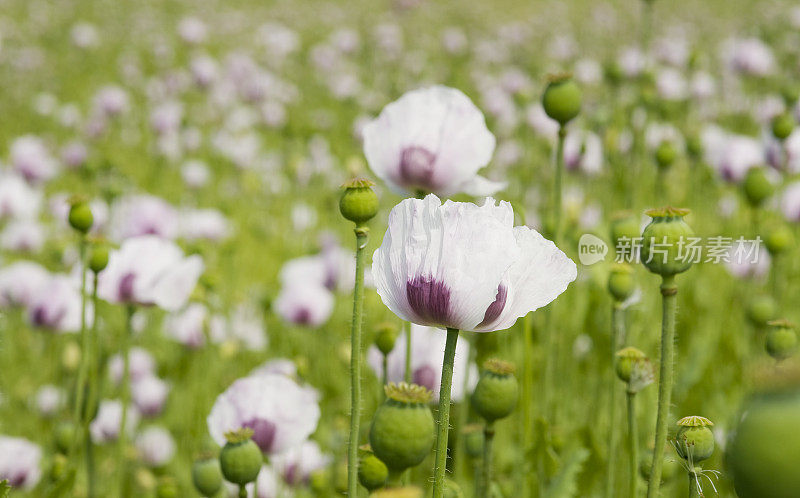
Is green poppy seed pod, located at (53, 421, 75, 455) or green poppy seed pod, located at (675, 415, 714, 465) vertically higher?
green poppy seed pod, located at (675, 415, 714, 465)

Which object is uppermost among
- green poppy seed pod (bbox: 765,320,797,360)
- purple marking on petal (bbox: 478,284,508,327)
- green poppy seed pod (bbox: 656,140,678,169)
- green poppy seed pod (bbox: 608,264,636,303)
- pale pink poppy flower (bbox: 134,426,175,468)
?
green poppy seed pod (bbox: 656,140,678,169)

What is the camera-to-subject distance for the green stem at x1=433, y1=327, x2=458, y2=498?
79 cm

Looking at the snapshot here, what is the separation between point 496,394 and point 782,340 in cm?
51

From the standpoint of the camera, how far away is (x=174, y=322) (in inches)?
96.7

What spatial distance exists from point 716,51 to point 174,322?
551 cm

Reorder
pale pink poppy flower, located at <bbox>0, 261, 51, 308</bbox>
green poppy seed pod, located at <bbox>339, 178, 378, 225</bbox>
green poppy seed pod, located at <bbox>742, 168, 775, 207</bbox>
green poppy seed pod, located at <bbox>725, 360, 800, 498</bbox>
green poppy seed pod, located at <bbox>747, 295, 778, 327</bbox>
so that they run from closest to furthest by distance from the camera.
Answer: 1. green poppy seed pod, located at <bbox>725, 360, 800, 498</bbox>
2. green poppy seed pod, located at <bbox>339, 178, 378, 225</bbox>
3. green poppy seed pod, located at <bbox>747, 295, 778, 327</bbox>
4. green poppy seed pod, located at <bbox>742, 168, 775, 207</bbox>
5. pale pink poppy flower, located at <bbox>0, 261, 51, 308</bbox>

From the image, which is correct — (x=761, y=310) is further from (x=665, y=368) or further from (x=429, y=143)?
(x=665, y=368)

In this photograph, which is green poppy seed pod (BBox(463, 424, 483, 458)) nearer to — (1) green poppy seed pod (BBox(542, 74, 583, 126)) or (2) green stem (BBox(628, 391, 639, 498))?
(2) green stem (BBox(628, 391, 639, 498))

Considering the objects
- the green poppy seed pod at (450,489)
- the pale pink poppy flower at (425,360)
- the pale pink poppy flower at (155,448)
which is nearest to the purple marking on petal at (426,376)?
the pale pink poppy flower at (425,360)

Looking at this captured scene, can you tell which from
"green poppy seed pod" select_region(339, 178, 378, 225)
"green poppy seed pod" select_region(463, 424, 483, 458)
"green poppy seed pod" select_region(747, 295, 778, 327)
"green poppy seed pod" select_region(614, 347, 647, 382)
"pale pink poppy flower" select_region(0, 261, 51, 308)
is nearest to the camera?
"green poppy seed pod" select_region(339, 178, 378, 225)

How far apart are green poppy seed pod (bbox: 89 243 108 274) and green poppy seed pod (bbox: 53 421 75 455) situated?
0.31 meters

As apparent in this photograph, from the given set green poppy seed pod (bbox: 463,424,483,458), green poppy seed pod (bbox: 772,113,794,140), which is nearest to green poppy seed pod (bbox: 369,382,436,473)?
green poppy seed pod (bbox: 463,424,483,458)

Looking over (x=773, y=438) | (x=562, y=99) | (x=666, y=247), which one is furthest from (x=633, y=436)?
(x=773, y=438)

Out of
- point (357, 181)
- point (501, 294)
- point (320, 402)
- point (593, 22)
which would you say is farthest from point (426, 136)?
point (593, 22)
